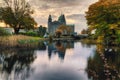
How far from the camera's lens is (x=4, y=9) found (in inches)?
3378

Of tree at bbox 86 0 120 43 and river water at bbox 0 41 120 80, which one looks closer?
A: river water at bbox 0 41 120 80

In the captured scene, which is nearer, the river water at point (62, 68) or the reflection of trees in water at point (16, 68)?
the river water at point (62, 68)

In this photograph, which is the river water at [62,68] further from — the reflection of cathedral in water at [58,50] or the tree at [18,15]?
the tree at [18,15]

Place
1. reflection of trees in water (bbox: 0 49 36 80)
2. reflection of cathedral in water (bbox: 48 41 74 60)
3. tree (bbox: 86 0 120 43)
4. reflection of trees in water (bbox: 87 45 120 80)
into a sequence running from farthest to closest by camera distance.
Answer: tree (bbox: 86 0 120 43) → reflection of cathedral in water (bbox: 48 41 74 60) → reflection of trees in water (bbox: 0 49 36 80) → reflection of trees in water (bbox: 87 45 120 80)

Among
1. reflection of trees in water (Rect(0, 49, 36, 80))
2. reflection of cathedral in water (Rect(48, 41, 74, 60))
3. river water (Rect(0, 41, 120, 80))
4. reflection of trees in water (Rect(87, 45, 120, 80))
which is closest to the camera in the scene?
reflection of trees in water (Rect(87, 45, 120, 80))

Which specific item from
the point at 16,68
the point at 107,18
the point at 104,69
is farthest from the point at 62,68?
the point at 107,18

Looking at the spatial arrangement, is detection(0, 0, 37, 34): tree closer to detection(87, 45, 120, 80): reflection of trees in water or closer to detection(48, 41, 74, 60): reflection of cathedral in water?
detection(48, 41, 74, 60): reflection of cathedral in water

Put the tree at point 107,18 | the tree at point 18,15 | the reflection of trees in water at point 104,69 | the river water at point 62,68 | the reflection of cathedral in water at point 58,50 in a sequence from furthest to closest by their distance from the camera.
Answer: the tree at point 18,15, the tree at point 107,18, the reflection of cathedral in water at point 58,50, the river water at point 62,68, the reflection of trees in water at point 104,69

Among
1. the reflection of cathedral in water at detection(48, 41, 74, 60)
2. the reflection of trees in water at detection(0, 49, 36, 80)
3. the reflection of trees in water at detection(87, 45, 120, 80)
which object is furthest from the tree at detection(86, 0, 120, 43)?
the reflection of trees in water at detection(87, 45, 120, 80)

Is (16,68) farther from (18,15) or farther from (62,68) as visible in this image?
(18,15)

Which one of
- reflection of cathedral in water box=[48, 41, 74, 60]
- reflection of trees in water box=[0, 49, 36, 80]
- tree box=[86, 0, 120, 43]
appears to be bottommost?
reflection of cathedral in water box=[48, 41, 74, 60]

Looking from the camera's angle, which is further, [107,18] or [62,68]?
[107,18]

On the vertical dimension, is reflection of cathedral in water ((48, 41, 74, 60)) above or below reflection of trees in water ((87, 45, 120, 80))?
below

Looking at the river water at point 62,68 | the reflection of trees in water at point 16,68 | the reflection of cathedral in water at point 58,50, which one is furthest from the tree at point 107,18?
the reflection of trees in water at point 16,68
